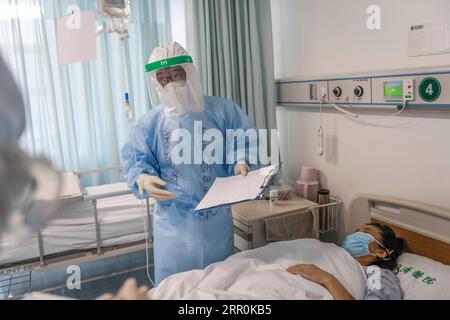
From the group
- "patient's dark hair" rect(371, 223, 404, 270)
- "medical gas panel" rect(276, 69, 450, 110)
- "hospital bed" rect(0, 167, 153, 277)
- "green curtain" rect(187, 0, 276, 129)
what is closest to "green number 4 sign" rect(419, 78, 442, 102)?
"medical gas panel" rect(276, 69, 450, 110)

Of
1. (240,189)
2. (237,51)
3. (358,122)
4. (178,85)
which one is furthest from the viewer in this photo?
(237,51)

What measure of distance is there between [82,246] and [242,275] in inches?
41.0

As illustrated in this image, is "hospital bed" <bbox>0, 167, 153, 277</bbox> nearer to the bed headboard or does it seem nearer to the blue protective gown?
the blue protective gown

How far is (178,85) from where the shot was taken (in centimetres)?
183

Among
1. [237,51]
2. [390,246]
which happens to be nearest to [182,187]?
[390,246]

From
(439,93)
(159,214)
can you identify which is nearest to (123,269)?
(159,214)

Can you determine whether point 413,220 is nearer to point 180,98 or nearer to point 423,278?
A: point 423,278

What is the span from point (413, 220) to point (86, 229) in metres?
1.72

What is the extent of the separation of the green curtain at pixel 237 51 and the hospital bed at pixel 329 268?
108 centimetres

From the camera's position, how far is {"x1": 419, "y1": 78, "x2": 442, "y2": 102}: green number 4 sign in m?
1.80

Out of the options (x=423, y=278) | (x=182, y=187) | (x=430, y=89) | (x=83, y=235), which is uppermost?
(x=430, y=89)
